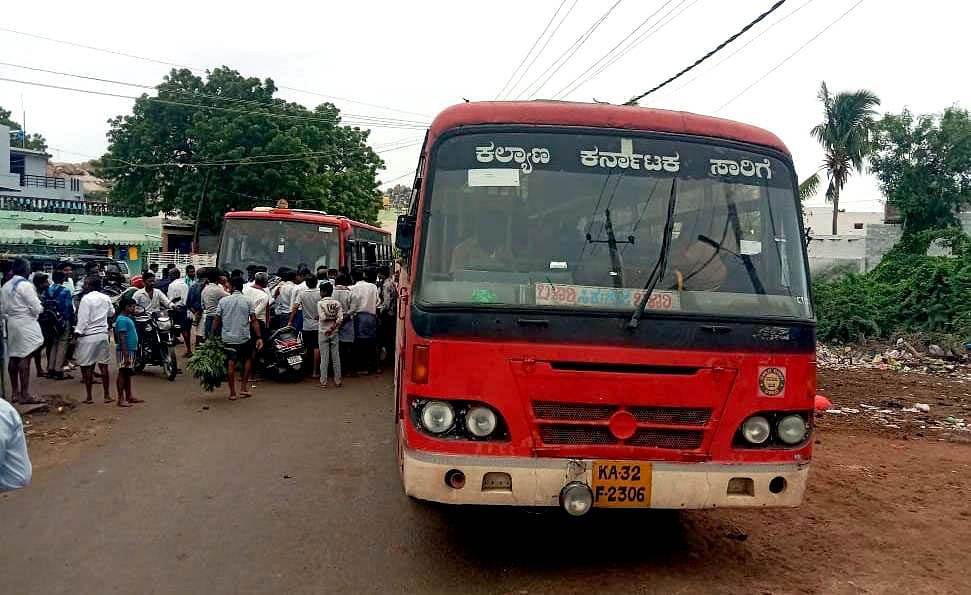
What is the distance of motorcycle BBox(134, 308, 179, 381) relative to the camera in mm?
10875

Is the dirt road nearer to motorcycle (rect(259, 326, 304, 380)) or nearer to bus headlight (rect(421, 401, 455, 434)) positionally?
bus headlight (rect(421, 401, 455, 434))

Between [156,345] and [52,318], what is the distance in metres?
1.40

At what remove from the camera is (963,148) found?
2972cm

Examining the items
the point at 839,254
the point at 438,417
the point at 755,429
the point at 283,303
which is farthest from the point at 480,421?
the point at 839,254

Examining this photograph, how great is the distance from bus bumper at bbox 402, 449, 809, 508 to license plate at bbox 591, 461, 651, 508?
4 centimetres

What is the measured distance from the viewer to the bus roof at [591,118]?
4289 millimetres

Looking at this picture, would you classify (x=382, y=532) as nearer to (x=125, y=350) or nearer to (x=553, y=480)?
(x=553, y=480)

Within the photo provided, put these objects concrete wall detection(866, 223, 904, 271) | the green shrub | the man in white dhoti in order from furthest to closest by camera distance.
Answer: concrete wall detection(866, 223, 904, 271), the green shrub, the man in white dhoti

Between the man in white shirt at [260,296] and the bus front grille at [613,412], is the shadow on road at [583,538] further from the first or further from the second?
the man in white shirt at [260,296]

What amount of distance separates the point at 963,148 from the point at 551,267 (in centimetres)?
3218

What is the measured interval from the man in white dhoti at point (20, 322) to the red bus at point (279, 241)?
5.71 metres

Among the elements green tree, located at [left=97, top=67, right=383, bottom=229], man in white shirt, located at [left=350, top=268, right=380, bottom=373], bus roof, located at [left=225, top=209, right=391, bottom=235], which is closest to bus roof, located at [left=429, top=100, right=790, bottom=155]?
man in white shirt, located at [left=350, top=268, right=380, bottom=373]

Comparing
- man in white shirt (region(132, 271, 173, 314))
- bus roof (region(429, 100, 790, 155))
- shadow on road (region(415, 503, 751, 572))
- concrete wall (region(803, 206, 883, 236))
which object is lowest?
shadow on road (region(415, 503, 751, 572))

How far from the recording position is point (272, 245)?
47.8 ft
